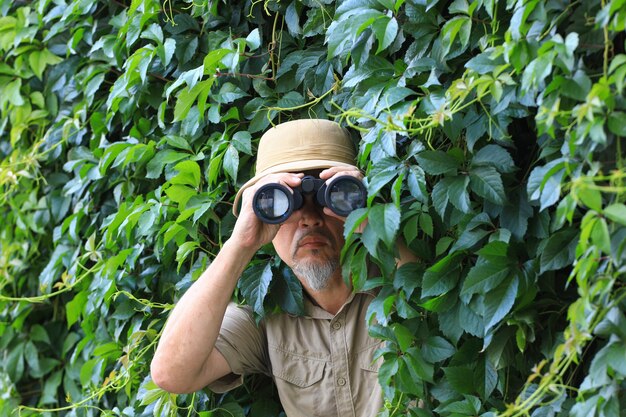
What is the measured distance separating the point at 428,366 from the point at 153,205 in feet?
3.24

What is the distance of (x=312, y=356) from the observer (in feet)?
8.27

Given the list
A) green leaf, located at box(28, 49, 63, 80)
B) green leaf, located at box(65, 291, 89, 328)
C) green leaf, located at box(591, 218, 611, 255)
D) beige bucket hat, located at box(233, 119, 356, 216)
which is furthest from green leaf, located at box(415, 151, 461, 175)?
green leaf, located at box(28, 49, 63, 80)

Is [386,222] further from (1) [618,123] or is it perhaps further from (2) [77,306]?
(2) [77,306]

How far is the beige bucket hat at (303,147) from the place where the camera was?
2412 millimetres

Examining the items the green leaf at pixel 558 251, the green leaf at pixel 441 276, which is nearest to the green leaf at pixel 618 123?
the green leaf at pixel 558 251

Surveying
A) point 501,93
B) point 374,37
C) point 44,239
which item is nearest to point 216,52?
point 374,37

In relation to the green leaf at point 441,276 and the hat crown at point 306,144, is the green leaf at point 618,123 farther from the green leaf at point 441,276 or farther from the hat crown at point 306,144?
the hat crown at point 306,144

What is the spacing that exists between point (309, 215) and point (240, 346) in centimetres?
42

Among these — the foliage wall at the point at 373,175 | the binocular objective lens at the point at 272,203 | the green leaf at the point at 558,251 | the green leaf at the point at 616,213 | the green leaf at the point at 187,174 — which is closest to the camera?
the green leaf at the point at 616,213

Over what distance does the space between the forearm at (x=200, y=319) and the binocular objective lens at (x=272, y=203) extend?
14 centimetres

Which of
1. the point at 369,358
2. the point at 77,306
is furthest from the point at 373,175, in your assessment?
the point at 77,306

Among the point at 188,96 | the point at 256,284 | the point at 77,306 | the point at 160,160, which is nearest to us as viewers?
the point at 256,284

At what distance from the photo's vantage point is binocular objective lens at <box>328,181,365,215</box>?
2.23 m

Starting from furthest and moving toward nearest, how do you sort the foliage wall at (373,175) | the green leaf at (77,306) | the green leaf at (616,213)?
the green leaf at (77,306), the foliage wall at (373,175), the green leaf at (616,213)
